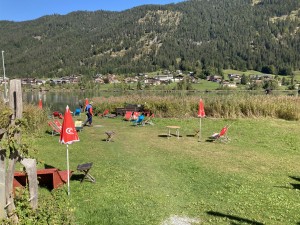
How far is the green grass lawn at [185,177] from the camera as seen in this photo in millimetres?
6992

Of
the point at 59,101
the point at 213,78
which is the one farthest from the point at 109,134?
the point at 213,78

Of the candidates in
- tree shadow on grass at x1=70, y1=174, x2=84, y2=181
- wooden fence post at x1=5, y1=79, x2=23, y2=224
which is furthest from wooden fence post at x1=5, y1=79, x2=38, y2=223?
tree shadow on grass at x1=70, y1=174, x2=84, y2=181

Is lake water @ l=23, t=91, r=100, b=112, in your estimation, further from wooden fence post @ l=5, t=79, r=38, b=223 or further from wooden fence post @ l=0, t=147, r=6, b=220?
wooden fence post @ l=0, t=147, r=6, b=220

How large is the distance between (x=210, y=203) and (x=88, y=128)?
13.1 metres

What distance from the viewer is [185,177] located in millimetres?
9523

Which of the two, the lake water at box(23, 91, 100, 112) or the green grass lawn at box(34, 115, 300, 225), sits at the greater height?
the green grass lawn at box(34, 115, 300, 225)

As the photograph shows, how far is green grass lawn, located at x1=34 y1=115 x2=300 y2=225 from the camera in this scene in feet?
22.9

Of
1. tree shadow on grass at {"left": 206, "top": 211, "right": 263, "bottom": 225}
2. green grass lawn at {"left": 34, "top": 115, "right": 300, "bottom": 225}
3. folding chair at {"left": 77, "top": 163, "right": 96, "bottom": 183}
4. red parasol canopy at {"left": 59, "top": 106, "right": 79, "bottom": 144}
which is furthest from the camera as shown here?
folding chair at {"left": 77, "top": 163, "right": 96, "bottom": 183}

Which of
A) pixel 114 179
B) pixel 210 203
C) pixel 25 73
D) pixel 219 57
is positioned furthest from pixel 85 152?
pixel 25 73

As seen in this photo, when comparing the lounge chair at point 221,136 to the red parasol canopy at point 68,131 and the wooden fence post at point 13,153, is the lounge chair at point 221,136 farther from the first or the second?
the wooden fence post at point 13,153

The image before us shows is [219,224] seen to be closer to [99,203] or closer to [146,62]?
[99,203]

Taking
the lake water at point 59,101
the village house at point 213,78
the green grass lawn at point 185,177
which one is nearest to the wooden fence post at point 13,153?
the green grass lawn at point 185,177

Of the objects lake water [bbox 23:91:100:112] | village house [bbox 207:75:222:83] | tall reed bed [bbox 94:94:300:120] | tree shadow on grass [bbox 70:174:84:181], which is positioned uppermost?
village house [bbox 207:75:222:83]

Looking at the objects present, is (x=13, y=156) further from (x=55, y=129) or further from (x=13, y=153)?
(x=55, y=129)
